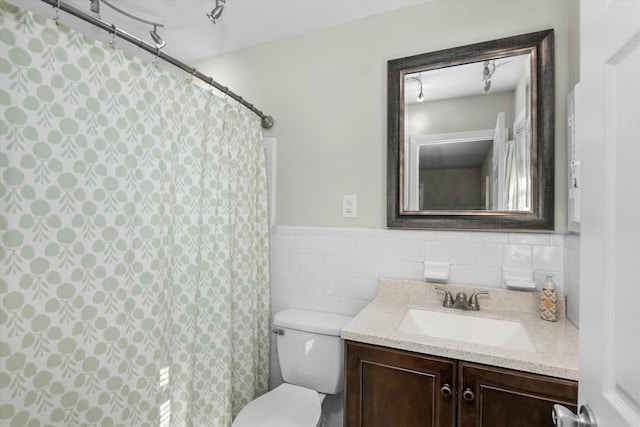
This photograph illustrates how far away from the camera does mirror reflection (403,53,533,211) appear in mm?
1493

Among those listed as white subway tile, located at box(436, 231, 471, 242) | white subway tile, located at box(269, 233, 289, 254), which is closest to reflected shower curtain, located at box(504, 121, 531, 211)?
white subway tile, located at box(436, 231, 471, 242)

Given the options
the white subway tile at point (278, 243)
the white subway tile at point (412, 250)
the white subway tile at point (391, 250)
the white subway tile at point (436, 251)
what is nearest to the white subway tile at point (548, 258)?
the white subway tile at point (436, 251)

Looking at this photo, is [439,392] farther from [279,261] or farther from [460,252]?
[279,261]

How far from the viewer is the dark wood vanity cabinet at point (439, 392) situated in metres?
1.00

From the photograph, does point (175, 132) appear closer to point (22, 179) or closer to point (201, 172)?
point (201, 172)

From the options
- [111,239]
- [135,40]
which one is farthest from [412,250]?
[135,40]

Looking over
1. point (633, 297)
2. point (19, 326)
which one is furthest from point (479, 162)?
point (19, 326)

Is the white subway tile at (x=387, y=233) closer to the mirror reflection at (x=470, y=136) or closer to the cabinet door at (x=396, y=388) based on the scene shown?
the mirror reflection at (x=470, y=136)

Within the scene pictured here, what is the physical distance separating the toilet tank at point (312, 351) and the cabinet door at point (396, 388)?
316 millimetres

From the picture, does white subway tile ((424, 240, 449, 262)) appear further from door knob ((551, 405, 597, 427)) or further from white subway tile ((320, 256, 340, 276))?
door knob ((551, 405, 597, 427))

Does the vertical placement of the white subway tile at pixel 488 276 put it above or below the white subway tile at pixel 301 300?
above

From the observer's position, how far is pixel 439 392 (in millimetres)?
1117

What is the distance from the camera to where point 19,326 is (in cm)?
93

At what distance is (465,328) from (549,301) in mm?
362
